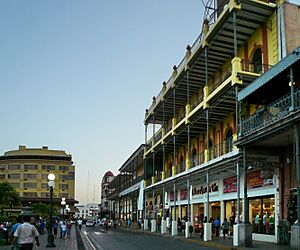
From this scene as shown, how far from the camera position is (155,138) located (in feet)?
170

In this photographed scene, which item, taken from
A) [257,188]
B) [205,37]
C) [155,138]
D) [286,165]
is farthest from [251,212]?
[155,138]

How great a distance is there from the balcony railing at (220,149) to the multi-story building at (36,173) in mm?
99371

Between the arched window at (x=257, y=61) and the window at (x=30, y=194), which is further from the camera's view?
the window at (x=30, y=194)

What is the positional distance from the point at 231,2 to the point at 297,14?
3.82m

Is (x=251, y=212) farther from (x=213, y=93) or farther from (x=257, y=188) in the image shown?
(x=213, y=93)

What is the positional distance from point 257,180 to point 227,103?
6.33m

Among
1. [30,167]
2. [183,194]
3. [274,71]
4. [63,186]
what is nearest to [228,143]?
[274,71]

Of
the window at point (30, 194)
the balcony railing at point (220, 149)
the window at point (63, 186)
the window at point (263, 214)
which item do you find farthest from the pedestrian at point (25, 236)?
the window at point (63, 186)

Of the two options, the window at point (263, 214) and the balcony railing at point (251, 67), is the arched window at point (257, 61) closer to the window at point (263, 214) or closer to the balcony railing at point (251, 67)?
the balcony railing at point (251, 67)

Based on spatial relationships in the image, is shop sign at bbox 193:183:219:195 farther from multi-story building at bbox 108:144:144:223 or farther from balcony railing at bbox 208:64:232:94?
multi-story building at bbox 108:144:144:223

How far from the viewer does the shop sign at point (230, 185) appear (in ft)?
98.4

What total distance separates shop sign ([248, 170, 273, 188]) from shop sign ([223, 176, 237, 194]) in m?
2.20

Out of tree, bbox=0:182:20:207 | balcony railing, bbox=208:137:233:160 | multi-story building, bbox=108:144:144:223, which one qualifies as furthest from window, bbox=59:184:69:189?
balcony railing, bbox=208:137:233:160

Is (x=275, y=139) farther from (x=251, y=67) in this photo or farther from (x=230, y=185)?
(x=230, y=185)
